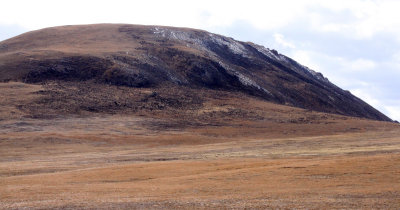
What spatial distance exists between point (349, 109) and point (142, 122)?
58.9m

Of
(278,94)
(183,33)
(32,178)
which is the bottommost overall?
(32,178)

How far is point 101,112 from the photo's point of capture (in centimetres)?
7325

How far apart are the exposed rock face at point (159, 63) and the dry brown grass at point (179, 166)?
15.0 m

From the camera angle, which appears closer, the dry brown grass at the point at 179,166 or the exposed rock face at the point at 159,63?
the dry brown grass at the point at 179,166

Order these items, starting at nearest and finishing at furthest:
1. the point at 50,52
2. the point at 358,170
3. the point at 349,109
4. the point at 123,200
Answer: the point at 123,200 → the point at 358,170 → the point at 50,52 → the point at 349,109

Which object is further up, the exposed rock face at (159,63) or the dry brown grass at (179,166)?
the exposed rock face at (159,63)

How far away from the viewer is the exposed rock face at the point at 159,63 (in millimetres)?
88000

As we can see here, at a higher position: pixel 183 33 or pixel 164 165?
pixel 183 33

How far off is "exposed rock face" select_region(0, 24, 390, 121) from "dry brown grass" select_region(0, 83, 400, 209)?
15.0m

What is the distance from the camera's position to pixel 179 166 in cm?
3538

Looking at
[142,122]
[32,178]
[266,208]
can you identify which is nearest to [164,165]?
[32,178]

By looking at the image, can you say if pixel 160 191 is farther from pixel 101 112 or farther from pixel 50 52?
pixel 50 52

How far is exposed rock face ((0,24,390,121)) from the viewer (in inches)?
3465

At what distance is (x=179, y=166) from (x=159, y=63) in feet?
206
